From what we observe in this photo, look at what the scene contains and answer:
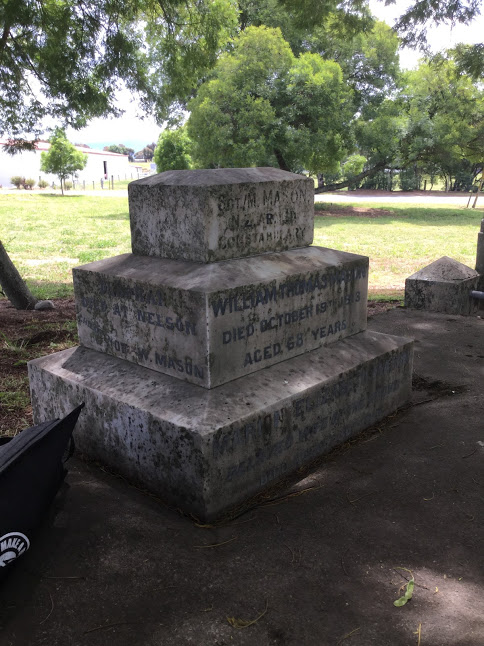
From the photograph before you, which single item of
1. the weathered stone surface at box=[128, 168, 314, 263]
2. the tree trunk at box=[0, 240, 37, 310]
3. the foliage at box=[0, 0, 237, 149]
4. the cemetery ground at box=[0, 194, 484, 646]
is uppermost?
the foliage at box=[0, 0, 237, 149]

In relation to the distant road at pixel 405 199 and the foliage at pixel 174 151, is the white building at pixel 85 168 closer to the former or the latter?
the distant road at pixel 405 199

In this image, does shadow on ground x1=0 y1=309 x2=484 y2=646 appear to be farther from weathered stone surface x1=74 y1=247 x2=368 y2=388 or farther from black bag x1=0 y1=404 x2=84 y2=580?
weathered stone surface x1=74 y1=247 x2=368 y2=388

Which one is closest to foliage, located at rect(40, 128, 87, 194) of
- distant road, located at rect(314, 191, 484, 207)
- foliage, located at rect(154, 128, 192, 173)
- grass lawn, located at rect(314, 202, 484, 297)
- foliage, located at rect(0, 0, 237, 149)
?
foliage, located at rect(154, 128, 192, 173)

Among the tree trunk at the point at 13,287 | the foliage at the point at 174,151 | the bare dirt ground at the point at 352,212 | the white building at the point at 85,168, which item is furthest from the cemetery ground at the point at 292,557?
the white building at the point at 85,168

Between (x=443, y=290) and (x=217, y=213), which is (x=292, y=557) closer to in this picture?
(x=217, y=213)

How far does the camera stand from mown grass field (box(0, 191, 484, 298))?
502 inches

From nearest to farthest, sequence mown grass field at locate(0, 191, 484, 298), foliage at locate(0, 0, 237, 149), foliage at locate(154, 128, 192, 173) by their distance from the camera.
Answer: foliage at locate(0, 0, 237, 149), mown grass field at locate(0, 191, 484, 298), foliage at locate(154, 128, 192, 173)

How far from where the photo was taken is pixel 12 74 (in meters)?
7.89

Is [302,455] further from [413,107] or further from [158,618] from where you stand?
[413,107]

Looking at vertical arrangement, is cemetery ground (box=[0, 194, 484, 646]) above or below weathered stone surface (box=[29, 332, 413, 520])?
below

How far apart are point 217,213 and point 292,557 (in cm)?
190

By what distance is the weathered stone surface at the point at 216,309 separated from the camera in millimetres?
3277

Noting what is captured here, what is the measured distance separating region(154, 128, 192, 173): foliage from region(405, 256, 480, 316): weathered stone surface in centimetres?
2636

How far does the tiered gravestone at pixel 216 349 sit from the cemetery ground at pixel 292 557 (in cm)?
20
